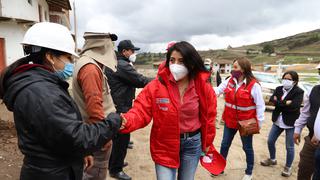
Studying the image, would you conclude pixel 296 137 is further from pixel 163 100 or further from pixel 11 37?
pixel 11 37

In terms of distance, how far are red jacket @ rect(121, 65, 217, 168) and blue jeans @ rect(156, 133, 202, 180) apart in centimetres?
8

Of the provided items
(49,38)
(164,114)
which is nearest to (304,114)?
(164,114)

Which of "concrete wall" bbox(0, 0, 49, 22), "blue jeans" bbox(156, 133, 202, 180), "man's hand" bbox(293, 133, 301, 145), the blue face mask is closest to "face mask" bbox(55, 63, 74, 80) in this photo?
the blue face mask

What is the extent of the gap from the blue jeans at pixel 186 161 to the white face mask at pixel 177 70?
2.06ft

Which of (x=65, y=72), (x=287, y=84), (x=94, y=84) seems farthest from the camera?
(x=287, y=84)

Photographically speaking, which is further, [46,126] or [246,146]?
[246,146]

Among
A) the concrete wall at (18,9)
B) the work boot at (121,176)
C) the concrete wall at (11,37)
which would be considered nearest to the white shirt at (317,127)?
the work boot at (121,176)

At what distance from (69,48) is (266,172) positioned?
13.6ft

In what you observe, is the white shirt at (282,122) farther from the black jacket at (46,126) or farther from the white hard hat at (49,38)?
the white hard hat at (49,38)

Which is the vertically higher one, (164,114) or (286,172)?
(164,114)

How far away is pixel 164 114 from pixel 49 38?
1.28m

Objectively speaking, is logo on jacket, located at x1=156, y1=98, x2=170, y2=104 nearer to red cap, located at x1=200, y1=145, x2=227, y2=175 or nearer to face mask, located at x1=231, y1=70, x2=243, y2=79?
red cap, located at x1=200, y1=145, x2=227, y2=175

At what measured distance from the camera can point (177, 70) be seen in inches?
105

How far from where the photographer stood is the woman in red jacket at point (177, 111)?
2.63 meters
